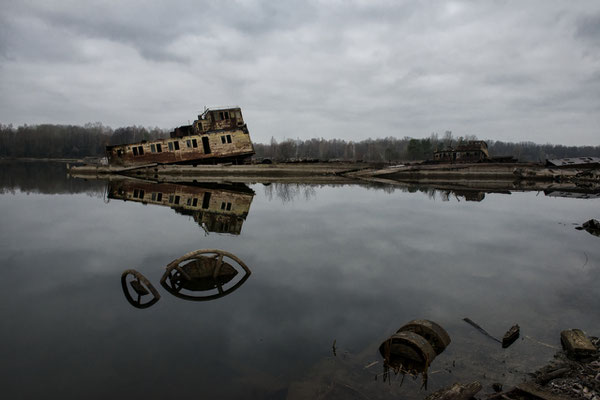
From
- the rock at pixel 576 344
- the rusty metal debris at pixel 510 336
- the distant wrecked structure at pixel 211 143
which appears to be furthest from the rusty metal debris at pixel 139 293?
the distant wrecked structure at pixel 211 143

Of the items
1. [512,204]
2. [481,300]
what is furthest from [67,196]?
[512,204]

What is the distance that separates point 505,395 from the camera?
4598mm

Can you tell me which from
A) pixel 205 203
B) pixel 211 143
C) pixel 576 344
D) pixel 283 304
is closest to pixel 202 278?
pixel 283 304

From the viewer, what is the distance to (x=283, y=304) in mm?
8055

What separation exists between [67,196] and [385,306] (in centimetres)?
2680

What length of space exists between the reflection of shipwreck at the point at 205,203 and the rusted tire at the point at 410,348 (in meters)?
9.87

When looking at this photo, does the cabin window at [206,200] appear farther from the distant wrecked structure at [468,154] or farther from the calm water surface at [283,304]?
the distant wrecked structure at [468,154]

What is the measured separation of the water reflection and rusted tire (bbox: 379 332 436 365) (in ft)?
14.3

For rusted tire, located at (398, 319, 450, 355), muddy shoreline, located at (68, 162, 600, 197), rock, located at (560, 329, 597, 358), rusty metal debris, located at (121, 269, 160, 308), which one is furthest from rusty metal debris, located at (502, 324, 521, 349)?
muddy shoreline, located at (68, 162, 600, 197)

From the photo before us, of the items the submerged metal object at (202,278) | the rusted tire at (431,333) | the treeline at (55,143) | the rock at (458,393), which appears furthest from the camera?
the treeline at (55,143)

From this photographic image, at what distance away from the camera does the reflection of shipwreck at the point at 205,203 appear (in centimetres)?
1624

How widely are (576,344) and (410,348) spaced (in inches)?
113

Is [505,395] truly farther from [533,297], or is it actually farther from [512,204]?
[512,204]

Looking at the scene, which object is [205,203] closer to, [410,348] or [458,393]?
[410,348]
